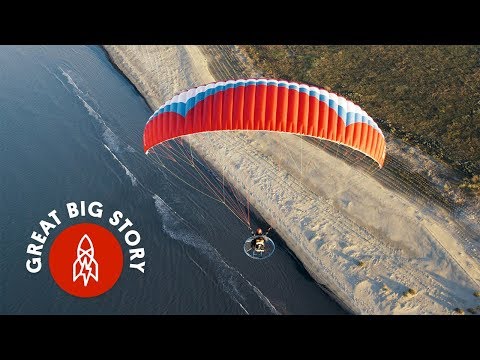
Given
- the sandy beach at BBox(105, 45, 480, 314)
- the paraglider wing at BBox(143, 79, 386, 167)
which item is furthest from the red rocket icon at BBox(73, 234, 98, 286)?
the sandy beach at BBox(105, 45, 480, 314)

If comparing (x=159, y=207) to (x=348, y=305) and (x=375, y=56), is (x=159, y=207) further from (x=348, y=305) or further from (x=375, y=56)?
(x=375, y=56)

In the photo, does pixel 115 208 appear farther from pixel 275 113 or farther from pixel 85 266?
pixel 275 113

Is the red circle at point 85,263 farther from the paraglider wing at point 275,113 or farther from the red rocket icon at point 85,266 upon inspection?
the paraglider wing at point 275,113

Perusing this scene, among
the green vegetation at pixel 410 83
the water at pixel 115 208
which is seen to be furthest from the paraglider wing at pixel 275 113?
the green vegetation at pixel 410 83

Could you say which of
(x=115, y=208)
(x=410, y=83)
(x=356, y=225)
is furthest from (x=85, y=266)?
(x=410, y=83)

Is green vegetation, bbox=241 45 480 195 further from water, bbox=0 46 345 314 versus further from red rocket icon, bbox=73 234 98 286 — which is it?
red rocket icon, bbox=73 234 98 286

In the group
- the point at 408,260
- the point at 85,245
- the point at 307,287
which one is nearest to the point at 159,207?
the point at 85,245

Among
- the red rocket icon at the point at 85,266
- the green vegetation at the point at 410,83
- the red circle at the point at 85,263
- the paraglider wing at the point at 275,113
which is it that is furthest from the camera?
the green vegetation at the point at 410,83
